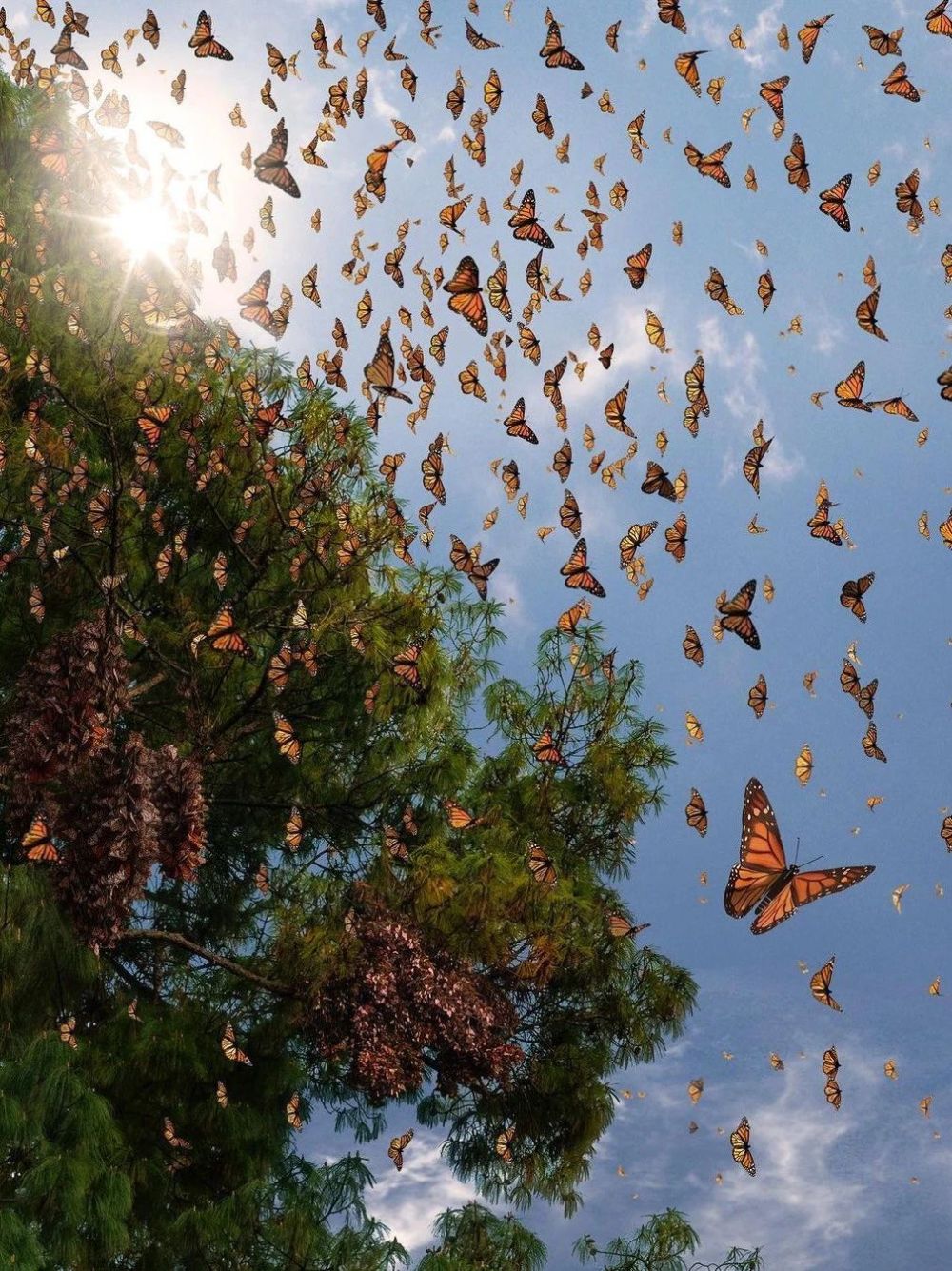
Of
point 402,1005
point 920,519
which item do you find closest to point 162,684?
point 402,1005

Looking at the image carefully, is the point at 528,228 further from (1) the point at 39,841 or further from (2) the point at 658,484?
(1) the point at 39,841

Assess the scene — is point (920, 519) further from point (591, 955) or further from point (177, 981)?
point (177, 981)

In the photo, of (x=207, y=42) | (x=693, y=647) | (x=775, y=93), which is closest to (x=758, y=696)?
(x=693, y=647)

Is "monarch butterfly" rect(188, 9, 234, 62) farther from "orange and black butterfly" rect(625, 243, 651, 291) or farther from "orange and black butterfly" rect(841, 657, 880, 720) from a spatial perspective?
"orange and black butterfly" rect(841, 657, 880, 720)

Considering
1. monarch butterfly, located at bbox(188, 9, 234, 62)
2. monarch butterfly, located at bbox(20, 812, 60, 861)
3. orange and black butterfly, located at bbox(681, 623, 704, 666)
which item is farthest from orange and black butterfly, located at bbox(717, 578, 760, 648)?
monarch butterfly, located at bbox(188, 9, 234, 62)

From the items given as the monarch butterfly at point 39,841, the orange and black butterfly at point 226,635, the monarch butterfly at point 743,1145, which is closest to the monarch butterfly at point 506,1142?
the monarch butterfly at point 743,1145

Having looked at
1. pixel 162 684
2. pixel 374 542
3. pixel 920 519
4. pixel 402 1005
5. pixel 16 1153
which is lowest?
pixel 16 1153
